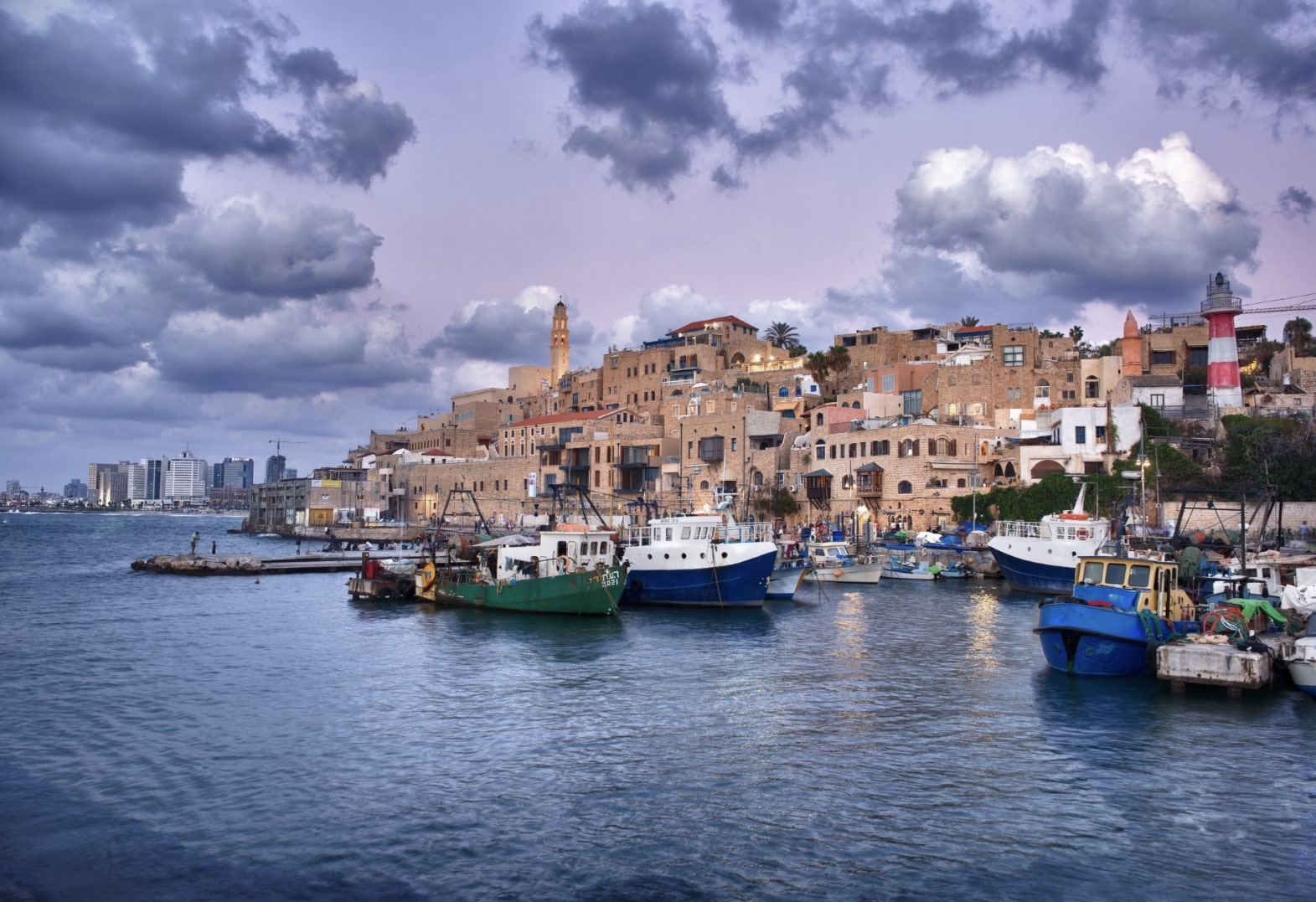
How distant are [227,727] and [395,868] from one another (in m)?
8.36

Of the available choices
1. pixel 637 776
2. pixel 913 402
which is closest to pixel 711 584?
pixel 637 776

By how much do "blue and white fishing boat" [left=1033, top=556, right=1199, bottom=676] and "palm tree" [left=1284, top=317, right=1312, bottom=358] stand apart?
54629mm

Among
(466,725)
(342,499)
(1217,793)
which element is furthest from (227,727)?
(342,499)

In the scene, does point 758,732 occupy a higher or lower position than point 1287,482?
lower

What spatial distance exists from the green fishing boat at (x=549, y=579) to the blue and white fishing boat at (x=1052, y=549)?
59.3 ft

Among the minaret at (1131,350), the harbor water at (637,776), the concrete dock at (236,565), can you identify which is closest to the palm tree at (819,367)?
the minaret at (1131,350)

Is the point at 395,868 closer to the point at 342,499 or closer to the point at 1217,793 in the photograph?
the point at 1217,793

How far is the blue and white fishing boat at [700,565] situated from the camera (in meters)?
36.7

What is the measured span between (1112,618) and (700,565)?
17.9m

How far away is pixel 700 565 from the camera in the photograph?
1457 inches

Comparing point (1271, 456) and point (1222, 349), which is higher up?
point (1222, 349)

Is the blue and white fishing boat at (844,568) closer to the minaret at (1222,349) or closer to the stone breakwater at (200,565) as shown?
the minaret at (1222,349)

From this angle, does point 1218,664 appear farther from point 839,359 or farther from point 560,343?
point 560,343

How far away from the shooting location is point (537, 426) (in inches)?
3610
